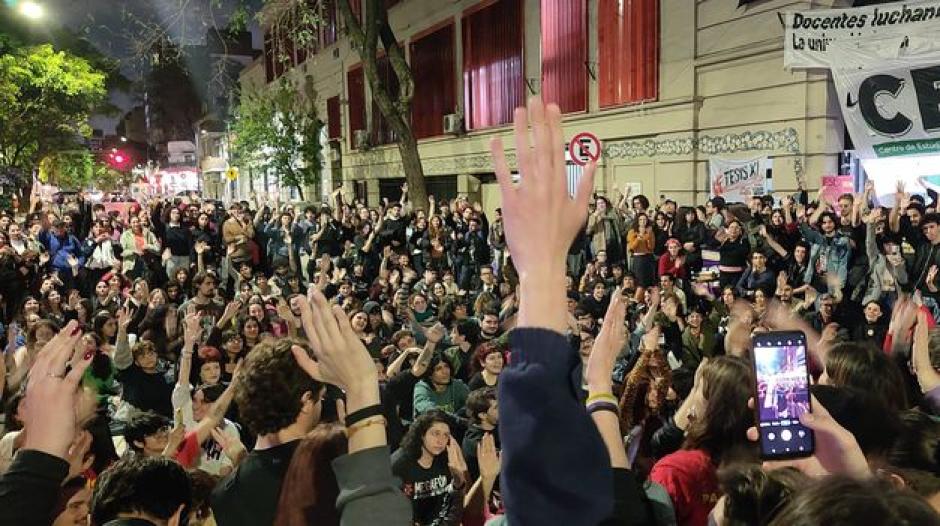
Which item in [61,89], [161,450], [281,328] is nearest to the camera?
[161,450]

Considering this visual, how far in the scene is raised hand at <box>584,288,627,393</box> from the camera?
80.6 inches

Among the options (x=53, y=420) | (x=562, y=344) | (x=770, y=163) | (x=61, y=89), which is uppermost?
(x=61, y=89)

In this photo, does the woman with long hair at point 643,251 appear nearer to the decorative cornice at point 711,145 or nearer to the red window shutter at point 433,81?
the decorative cornice at point 711,145

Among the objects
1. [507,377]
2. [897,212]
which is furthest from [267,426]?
[897,212]

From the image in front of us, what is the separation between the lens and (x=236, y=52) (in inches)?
2653

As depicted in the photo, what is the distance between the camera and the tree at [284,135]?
34.5 meters

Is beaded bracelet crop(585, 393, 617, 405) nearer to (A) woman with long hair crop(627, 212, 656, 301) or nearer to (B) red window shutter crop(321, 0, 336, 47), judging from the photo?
(A) woman with long hair crop(627, 212, 656, 301)

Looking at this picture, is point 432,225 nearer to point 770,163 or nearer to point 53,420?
point 770,163

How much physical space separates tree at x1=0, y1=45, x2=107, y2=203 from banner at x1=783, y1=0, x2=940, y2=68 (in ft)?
77.9

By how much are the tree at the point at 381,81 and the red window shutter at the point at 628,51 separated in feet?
15.3

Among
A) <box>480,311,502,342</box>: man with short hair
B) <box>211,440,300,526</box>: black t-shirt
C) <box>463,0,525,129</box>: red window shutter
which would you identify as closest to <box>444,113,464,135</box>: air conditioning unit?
<box>463,0,525,129</box>: red window shutter

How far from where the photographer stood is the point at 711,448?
107 inches

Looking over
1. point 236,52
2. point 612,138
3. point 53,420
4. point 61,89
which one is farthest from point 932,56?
point 236,52

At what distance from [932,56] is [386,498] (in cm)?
1131
